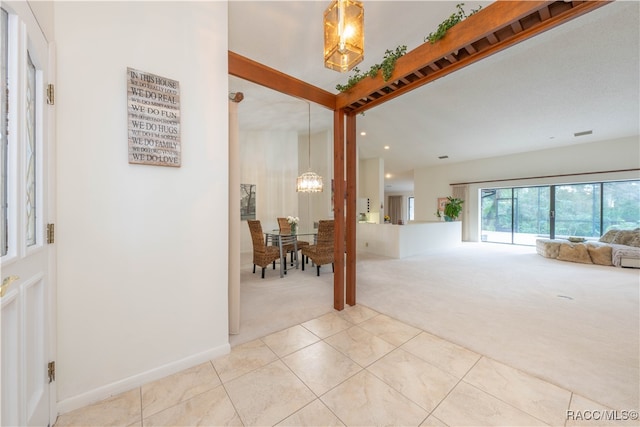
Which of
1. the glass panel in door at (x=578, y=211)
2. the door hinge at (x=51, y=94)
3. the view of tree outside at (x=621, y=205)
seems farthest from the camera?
the glass panel in door at (x=578, y=211)

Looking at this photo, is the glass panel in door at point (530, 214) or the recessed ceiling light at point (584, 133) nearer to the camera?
the recessed ceiling light at point (584, 133)

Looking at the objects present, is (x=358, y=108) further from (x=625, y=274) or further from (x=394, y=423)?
(x=625, y=274)

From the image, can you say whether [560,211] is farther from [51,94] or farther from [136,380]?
[51,94]

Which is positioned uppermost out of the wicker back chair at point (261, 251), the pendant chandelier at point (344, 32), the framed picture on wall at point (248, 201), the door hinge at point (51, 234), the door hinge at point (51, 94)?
the pendant chandelier at point (344, 32)

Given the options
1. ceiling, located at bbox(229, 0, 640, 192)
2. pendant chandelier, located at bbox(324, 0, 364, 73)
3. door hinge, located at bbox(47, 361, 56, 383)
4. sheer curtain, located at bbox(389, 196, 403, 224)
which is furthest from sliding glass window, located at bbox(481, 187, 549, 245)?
door hinge, located at bbox(47, 361, 56, 383)

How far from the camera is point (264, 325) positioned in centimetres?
259

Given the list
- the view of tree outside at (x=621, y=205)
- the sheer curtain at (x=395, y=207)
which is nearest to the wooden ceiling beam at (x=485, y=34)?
the view of tree outside at (x=621, y=205)

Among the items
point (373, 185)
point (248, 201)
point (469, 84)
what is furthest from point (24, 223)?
point (373, 185)

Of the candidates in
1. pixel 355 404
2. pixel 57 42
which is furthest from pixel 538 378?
pixel 57 42

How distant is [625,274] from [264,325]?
6.50m

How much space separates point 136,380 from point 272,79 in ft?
8.72

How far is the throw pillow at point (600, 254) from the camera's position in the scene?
5.21 metres

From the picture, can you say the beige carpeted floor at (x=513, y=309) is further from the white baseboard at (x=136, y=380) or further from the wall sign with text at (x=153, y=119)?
the wall sign with text at (x=153, y=119)

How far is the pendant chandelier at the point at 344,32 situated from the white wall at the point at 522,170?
346 inches
